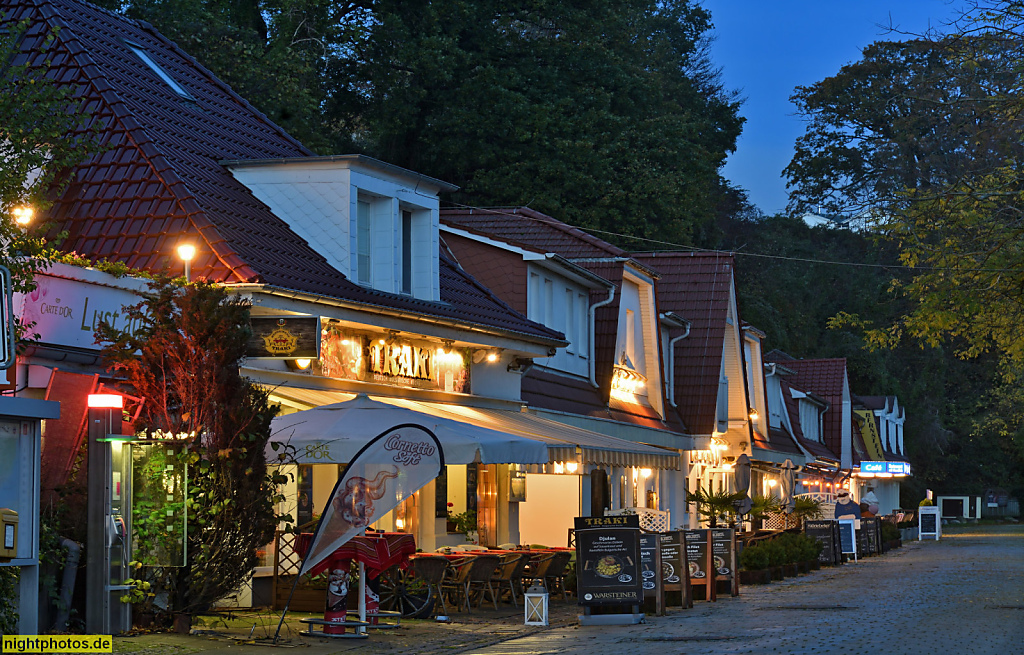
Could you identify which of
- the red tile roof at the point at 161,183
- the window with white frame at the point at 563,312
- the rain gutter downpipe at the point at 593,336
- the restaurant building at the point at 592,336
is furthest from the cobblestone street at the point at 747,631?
the rain gutter downpipe at the point at 593,336

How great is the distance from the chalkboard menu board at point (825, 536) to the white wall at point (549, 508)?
8336 mm

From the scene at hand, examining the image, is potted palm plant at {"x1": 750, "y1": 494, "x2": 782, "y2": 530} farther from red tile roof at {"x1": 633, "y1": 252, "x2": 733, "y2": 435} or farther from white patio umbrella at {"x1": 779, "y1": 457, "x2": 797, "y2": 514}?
white patio umbrella at {"x1": 779, "y1": 457, "x2": 797, "y2": 514}

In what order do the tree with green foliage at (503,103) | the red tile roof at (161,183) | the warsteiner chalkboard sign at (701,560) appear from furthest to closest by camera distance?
1. the tree with green foliage at (503,103)
2. the warsteiner chalkboard sign at (701,560)
3. the red tile roof at (161,183)

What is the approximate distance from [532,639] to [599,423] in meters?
12.1

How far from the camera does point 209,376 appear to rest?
43.8 feet

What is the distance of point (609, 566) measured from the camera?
16.3 meters

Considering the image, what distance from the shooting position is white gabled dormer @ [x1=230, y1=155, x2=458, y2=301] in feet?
60.2

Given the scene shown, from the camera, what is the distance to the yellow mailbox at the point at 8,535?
1025 centimetres

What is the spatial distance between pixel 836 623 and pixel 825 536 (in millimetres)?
16518

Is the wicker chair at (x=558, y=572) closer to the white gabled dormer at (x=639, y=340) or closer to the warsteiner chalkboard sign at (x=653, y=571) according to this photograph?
the warsteiner chalkboard sign at (x=653, y=571)

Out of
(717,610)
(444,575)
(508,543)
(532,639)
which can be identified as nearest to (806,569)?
(508,543)

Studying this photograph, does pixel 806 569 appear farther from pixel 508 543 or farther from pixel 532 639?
pixel 532 639

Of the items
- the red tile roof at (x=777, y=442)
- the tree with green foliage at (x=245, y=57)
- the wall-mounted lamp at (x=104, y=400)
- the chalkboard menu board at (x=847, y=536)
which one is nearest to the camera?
the wall-mounted lamp at (x=104, y=400)

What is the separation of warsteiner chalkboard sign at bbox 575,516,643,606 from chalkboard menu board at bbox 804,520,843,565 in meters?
15.5
